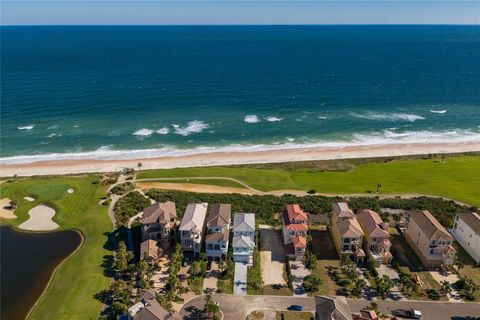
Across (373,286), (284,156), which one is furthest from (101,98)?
(373,286)

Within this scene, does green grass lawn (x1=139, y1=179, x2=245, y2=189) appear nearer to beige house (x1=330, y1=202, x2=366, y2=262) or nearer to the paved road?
beige house (x1=330, y1=202, x2=366, y2=262)

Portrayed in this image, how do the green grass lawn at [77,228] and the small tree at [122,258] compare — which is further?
the small tree at [122,258]

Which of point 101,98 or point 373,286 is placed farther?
point 101,98

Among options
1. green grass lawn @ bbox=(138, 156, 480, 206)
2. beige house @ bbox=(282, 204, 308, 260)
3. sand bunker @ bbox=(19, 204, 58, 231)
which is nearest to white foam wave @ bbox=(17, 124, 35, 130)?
green grass lawn @ bbox=(138, 156, 480, 206)

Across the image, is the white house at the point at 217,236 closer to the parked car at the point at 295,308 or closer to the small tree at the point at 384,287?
the parked car at the point at 295,308

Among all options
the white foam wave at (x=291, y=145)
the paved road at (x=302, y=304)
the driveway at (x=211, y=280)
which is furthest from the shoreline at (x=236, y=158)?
the paved road at (x=302, y=304)

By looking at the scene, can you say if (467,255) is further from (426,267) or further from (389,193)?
(389,193)
